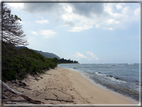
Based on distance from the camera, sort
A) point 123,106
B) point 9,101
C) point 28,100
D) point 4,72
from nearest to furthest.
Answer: point 9,101, point 28,100, point 123,106, point 4,72

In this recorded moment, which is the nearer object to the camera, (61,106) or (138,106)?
(61,106)

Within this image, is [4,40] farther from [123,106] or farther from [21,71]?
[123,106]

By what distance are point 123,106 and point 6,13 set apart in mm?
8949

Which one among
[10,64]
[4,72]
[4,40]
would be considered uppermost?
[4,40]

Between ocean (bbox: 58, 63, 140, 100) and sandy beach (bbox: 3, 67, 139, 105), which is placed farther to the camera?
ocean (bbox: 58, 63, 140, 100)

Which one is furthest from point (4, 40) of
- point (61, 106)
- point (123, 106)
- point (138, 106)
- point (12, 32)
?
point (138, 106)

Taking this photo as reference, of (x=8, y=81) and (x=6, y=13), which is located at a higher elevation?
A: (x=6, y=13)

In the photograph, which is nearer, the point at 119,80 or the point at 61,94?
the point at 61,94

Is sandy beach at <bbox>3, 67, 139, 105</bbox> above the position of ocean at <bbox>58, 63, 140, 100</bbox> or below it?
above

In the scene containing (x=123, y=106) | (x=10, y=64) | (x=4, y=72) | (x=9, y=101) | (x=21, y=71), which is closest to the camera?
(x=9, y=101)

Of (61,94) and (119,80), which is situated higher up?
(61,94)

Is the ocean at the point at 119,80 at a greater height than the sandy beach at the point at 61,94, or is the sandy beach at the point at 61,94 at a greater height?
A: the sandy beach at the point at 61,94

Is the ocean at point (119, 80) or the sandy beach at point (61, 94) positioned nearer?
the sandy beach at point (61, 94)

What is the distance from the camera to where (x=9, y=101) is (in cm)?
377
